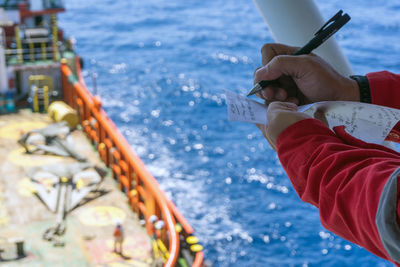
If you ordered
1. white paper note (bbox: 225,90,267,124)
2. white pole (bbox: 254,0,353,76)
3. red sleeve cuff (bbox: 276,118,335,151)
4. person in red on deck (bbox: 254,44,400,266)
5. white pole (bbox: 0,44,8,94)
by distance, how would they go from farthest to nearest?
white pole (bbox: 0,44,8,94) → white pole (bbox: 254,0,353,76) → white paper note (bbox: 225,90,267,124) → red sleeve cuff (bbox: 276,118,335,151) → person in red on deck (bbox: 254,44,400,266)

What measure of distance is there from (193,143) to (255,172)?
423 cm

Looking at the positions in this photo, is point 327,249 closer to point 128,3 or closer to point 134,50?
point 134,50

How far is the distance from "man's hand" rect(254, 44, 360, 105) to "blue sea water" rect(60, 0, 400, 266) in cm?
1850

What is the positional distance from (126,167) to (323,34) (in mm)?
13850

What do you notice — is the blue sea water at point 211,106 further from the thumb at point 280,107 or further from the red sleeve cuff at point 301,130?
the red sleeve cuff at point 301,130

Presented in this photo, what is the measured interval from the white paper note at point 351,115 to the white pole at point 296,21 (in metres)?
0.51

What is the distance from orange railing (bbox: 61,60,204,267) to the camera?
12.7 m

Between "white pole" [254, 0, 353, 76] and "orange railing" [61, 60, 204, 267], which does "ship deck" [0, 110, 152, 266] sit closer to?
"orange railing" [61, 60, 204, 267]

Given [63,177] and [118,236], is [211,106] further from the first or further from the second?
[118,236]

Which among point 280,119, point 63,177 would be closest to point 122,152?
point 63,177

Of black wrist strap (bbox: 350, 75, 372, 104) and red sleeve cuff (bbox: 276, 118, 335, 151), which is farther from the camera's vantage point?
black wrist strap (bbox: 350, 75, 372, 104)

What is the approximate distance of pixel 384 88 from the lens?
79.7 inches

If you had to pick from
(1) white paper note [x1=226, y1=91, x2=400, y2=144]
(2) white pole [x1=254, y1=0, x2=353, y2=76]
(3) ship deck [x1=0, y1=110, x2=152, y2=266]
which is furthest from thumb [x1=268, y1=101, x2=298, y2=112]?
(3) ship deck [x1=0, y1=110, x2=152, y2=266]

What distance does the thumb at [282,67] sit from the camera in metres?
1.87
